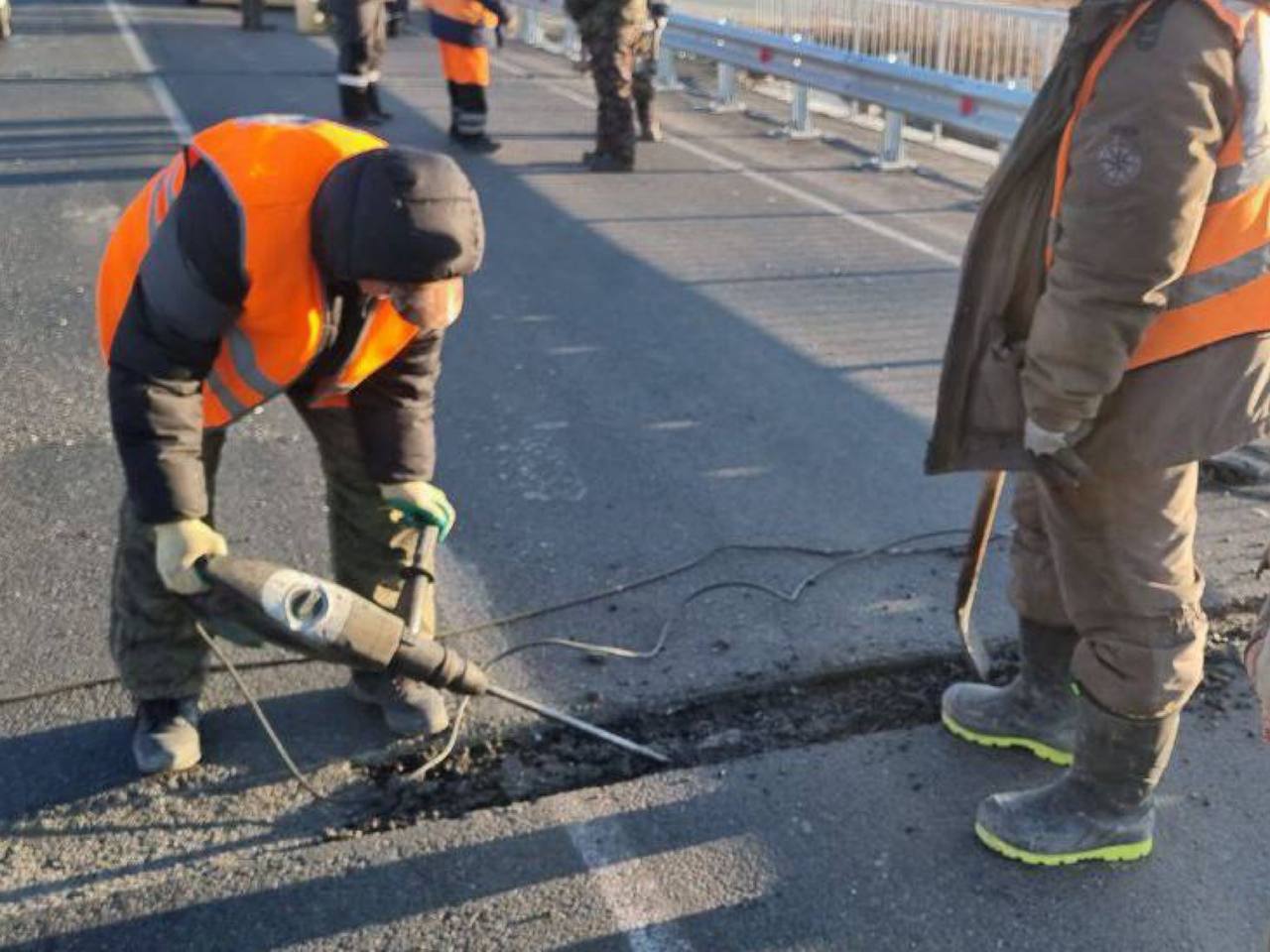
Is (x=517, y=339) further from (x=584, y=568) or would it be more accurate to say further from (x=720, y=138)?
(x=720, y=138)

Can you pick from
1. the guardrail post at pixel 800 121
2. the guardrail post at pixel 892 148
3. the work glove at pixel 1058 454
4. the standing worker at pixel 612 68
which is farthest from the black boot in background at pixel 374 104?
the work glove at pixel 1058 454

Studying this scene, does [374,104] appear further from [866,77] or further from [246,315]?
[246,315]

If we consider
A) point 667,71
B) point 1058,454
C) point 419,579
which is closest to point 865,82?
point 667,71

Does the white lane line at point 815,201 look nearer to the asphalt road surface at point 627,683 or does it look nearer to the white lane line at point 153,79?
the asphalt road surface at point 627,683

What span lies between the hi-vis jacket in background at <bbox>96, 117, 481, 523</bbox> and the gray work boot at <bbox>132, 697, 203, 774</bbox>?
0.66 meters

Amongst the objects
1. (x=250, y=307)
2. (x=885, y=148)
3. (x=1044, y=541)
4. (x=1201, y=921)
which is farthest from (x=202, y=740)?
(x=885, y=148)

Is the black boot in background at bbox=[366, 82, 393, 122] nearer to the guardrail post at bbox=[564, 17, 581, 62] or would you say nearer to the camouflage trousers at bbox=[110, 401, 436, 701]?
the guardrail post at bbox=[564, 17, 581, 62]

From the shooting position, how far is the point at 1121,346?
247 centimetres

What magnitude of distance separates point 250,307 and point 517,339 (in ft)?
11.7

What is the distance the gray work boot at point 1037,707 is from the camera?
3.33 m

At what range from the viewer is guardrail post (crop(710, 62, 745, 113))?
12.8 m

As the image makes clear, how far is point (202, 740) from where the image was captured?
132 inches

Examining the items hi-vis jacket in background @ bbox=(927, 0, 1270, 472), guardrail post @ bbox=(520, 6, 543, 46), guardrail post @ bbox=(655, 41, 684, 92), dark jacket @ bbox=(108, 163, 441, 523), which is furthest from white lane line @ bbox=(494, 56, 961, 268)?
guardrail post @ bbox=(520, 6, 543, 46)

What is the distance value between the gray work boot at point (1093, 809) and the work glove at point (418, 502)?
1.49 m
